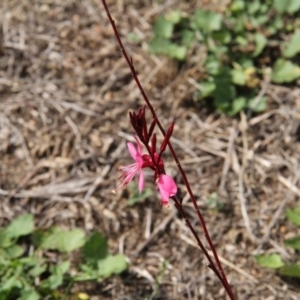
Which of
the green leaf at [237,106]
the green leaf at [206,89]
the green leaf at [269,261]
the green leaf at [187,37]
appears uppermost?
the green leaf at [187,37]

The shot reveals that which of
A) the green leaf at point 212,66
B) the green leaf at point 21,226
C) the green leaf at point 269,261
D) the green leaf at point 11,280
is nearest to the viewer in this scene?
the green leaf at point 11,280

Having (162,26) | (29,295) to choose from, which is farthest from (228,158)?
(29,295)

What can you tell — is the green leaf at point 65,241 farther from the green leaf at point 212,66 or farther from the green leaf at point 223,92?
the green leaf at point 212,66

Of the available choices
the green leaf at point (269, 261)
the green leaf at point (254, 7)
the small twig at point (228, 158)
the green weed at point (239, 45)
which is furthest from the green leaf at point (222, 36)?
the green leaf at point (269, 261)

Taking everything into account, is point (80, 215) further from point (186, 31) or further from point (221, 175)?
point (186, 31)

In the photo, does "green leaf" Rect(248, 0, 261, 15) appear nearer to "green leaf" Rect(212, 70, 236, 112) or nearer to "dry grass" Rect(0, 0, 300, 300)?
"dry grass" Rect(0, 0, 300, 300)

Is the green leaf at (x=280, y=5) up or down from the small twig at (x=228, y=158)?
up
